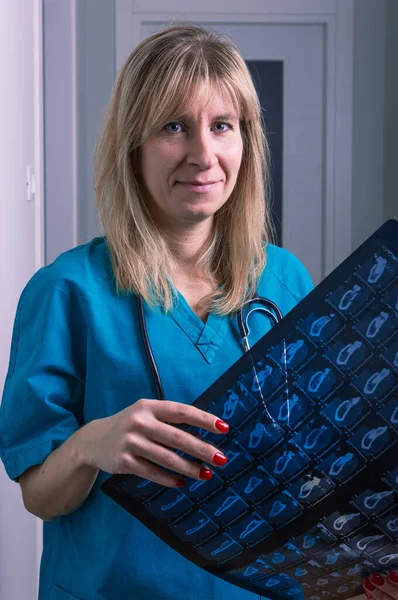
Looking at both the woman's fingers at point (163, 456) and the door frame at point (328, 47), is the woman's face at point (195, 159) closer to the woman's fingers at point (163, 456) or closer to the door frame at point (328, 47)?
the woman's fingers at point (163, 456)

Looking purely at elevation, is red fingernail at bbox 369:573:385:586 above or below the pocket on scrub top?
above

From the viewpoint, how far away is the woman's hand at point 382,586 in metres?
0.76

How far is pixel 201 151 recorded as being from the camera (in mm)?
891

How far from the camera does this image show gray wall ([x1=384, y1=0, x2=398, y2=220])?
3.15 meters

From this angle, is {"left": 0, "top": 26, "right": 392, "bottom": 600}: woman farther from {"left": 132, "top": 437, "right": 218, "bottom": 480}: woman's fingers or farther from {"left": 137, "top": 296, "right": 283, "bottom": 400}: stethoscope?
{"left": 132, "top": 437, "right": 218, "bottom": 480}: woman's fingers

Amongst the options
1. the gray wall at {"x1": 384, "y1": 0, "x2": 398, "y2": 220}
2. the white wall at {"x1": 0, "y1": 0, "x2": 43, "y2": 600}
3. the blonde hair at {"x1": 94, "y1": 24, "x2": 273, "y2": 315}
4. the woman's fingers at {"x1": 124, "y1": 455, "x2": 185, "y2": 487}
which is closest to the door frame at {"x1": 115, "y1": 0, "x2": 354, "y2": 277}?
the gray wall at {"x1": 384, "y1": 0, "x2": 398, "y2": 220}

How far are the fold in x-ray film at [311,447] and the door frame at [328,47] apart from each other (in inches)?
100

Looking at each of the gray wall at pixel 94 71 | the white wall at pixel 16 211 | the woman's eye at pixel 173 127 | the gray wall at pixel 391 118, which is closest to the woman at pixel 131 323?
the woman's eye at pixel 173 127

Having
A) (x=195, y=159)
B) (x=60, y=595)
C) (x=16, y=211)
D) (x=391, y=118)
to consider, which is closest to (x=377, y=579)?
(x=60, y=595)

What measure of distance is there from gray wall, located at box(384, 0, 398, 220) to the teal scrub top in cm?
241

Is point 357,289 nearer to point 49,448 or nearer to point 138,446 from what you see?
point 138,446

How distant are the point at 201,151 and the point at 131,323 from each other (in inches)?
8.2

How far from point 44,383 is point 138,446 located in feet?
0.74

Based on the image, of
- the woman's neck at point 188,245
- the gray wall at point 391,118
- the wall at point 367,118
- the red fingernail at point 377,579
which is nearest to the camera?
the red fingernail at point 377,579
